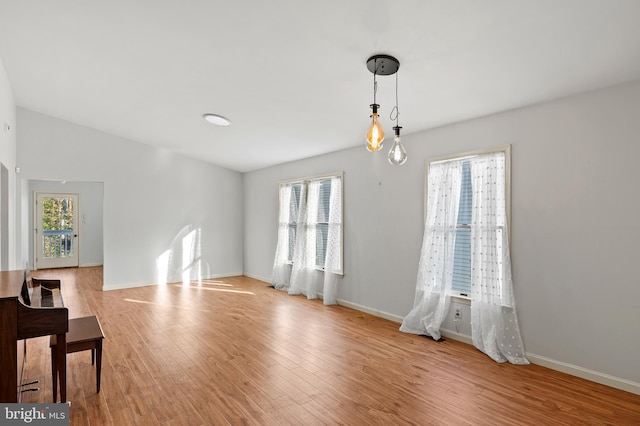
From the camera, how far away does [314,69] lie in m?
3.18

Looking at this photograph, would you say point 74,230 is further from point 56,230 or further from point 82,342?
point 82,342

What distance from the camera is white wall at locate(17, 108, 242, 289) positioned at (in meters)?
5.93

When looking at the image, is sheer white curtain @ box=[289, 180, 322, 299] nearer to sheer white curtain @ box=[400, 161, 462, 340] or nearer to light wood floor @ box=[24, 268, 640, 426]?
light wood floor @ box=[24, 268, 640, 426]

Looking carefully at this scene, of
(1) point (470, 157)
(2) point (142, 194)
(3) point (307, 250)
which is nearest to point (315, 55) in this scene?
(1) point (470, 157)

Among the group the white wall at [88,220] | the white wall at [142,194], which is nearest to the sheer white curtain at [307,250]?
the white wall at [142,194]

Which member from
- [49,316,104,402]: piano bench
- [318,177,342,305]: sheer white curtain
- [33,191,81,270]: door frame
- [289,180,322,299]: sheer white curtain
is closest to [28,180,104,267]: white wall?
[33,191,81,270]: door frame

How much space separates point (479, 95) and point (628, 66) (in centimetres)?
105

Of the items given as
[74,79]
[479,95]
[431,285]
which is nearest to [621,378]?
[431,285]

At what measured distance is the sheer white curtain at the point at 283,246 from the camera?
663 centimetres

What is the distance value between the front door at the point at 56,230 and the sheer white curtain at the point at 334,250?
7855 millimetres

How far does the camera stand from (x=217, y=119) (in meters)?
4.91

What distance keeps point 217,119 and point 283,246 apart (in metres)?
2.77

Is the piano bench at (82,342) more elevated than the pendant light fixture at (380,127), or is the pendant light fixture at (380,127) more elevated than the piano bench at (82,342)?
the pendant light fixture at (380,127)

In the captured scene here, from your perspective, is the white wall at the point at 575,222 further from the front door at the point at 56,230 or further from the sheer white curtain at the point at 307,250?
the front door at the point at 56,230
